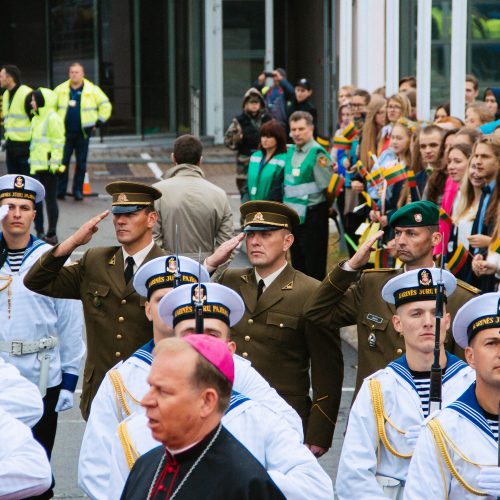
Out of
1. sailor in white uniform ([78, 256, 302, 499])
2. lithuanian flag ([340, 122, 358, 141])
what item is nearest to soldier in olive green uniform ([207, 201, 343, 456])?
sailor in white uniform ([78, 256, 302, 499])

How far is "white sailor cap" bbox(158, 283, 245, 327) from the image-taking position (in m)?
5.41

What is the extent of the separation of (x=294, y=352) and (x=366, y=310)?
517mm

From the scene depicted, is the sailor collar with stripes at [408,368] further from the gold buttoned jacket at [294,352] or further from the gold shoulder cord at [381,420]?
the gold buttoned jacket at [294,352]

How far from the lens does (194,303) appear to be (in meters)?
5.39

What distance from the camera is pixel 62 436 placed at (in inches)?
372

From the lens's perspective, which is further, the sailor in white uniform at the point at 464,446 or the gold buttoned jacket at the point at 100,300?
the gold buttoned jacket at the point at 100,300

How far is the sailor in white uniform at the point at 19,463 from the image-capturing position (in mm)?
4617

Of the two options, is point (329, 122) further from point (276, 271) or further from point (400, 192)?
point (276, 271)

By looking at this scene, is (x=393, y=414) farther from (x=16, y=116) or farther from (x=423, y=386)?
(x=16, y=116)

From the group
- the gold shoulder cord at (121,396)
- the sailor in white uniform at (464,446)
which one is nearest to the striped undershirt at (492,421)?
the sailor in white uniform at (464,446)

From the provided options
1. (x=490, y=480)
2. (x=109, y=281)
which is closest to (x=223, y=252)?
(x=109, y=281)

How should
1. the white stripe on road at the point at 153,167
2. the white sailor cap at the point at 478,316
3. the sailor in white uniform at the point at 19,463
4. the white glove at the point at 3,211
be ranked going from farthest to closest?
1. the white stripe on road at the point at 153,167
2. the white glove at the point at 3,211
3. the white sailor cap at the point at 478,316
4. the sailor in white uniform at the point at 19,463

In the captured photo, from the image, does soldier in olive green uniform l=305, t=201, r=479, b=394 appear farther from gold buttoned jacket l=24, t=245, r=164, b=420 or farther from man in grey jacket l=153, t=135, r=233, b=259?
man in grey jacket l=153, t=135, r=233, b=259

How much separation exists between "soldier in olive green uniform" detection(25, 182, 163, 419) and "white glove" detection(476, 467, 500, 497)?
290cm
